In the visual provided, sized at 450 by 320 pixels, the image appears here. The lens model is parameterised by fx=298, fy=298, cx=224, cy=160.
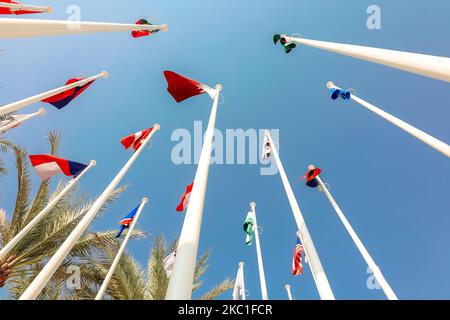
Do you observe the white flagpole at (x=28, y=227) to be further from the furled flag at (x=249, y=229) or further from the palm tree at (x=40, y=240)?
the furled flag at (x=249, y=229)

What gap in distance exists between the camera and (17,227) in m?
11.8

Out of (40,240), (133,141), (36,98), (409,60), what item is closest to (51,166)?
(36,98)

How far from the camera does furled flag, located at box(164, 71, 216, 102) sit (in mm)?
7660

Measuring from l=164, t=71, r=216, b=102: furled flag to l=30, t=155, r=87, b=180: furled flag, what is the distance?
4385 mm

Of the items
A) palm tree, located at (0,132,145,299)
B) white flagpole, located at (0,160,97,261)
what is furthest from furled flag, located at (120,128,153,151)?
palm tree, located at (0,132,145,299)

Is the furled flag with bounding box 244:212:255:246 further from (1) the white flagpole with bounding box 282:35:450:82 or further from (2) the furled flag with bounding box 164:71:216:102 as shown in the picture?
(1) the white flagpole with bounding box 282:35:450:82

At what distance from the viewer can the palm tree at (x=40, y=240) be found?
37.4 ft

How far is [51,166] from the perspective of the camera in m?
9.45

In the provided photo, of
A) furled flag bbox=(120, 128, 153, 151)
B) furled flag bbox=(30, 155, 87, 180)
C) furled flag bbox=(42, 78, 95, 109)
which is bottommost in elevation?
furled flag bbox=(30, 155, 87, 180)

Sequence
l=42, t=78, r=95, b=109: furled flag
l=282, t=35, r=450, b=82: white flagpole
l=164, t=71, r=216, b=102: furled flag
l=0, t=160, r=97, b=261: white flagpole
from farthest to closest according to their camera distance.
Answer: l=42, t=78, r=95, b=109: furled flag, l=164, t=71, r=216, b=102: furled flag, l=0, t=160, r=97, b=261: white flagpole, l=282, t=35, r=450, b=82: white flagpole

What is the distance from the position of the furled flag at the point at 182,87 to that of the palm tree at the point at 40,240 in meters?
6.83
